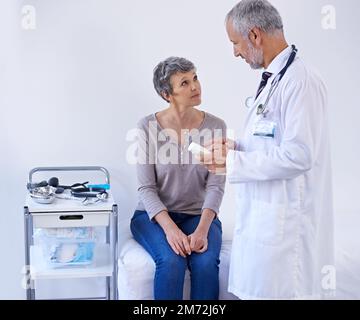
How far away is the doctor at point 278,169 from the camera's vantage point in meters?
1.34

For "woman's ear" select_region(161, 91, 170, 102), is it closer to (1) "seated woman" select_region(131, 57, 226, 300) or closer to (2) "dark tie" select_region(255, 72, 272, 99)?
(1) "seated woman" select_region(131, 57, 226, 300)

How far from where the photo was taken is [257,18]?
1.40 m

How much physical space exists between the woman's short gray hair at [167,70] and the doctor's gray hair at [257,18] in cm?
28

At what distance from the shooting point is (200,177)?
5.74 ft

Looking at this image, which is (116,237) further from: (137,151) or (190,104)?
(190,104)

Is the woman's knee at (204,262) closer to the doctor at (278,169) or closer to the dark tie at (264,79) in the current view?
the doctor at (278,169)

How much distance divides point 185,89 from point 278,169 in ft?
1.65

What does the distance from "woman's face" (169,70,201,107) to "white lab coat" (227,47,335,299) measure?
30 cm

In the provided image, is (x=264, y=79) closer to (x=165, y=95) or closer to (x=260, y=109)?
(x=260, y=109)


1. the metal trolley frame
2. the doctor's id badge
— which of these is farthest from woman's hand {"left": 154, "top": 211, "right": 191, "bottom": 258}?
the doctor's id badge

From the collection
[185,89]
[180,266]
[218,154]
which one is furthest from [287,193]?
[185,89]

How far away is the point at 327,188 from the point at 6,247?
100cm
